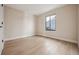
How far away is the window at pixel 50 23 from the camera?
17.8 ft

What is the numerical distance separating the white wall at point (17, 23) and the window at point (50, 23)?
146 cm

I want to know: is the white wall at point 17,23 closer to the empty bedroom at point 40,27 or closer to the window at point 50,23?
the empty bedroom at point 40,27

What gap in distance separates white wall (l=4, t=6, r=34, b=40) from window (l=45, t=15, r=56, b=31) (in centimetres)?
146

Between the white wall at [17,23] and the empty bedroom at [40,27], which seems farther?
the white wall at [17,23]

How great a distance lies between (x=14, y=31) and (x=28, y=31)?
155cm

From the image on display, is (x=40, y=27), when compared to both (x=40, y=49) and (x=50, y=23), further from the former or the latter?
(x=40, y=49)

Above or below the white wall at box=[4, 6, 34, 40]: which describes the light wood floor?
below

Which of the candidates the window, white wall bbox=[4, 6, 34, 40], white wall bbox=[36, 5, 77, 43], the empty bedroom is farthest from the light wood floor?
the window

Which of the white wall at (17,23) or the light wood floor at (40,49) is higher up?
the white wall at (17,23)

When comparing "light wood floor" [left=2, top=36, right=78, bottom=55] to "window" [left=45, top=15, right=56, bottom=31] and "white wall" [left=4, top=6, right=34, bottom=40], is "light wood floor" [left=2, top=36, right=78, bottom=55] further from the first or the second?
"window" [left=45, top=15, right=56, bottom=31]

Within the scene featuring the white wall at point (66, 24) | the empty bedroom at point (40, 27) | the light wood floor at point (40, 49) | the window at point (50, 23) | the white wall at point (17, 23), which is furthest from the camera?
the window at point (50, 23)

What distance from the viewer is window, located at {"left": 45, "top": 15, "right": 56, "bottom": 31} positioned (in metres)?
5.44

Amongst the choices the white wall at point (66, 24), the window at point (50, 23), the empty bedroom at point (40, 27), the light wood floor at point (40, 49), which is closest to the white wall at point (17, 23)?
the empty bedroom at point (40, 27)
